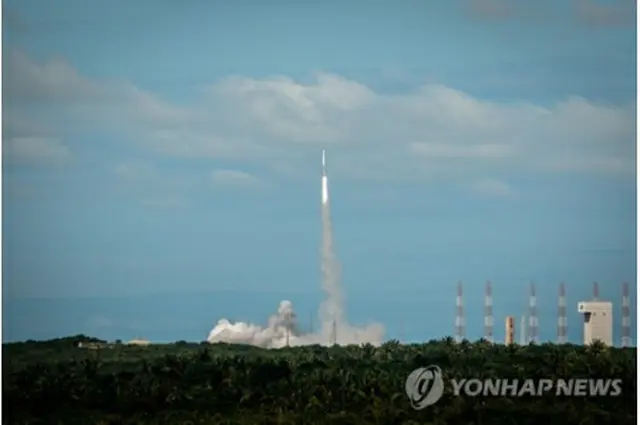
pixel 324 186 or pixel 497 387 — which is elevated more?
pixel 324 186

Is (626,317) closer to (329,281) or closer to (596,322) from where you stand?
(596,322)

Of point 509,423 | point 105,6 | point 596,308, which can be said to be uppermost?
point 105,6

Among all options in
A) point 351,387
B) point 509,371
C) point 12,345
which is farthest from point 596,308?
point 12,345

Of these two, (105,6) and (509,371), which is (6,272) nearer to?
(105,6)

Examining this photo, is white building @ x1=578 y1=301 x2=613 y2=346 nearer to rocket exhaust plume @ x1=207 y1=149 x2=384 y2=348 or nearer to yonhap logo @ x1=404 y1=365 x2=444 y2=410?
yonhap logo @ x1=404 y1=365 x2=444 y2=410

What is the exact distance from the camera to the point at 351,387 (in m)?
11.4

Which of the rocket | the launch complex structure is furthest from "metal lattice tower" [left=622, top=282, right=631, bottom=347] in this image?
the rocket

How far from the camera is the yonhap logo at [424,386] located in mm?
11305

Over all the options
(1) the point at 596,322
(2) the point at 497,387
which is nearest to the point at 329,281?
(2) the point at 497,387

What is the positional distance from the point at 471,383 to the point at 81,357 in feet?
8.02

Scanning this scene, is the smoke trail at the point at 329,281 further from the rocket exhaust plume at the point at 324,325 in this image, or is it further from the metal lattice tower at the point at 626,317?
the metal lattice tower at the point at 626,317

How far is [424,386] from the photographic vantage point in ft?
37.4

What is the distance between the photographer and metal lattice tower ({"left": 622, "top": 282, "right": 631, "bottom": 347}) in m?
11.5

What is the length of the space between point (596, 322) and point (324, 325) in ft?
5.66
